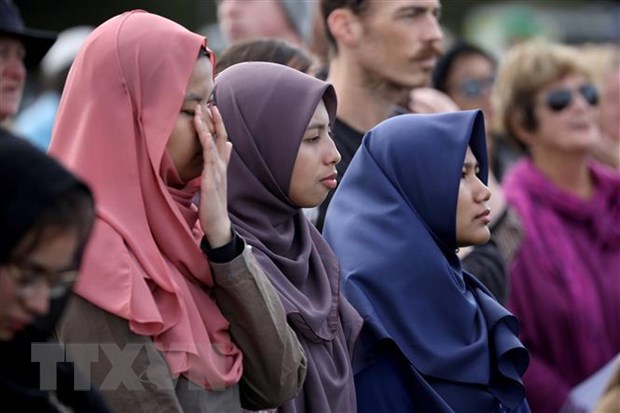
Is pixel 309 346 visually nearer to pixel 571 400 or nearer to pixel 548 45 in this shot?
pixel 571 400

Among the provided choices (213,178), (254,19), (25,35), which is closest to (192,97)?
(213,178)

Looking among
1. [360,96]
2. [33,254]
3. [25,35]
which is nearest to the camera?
[33,254]

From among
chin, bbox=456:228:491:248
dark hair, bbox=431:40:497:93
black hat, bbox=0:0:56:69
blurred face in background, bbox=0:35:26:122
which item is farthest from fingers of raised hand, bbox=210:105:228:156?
dark hair, bbox=431:40:497:93

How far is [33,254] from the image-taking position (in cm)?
286

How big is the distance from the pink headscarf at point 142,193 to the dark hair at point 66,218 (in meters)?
0.61

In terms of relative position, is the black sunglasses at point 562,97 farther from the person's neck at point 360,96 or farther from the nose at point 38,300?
the nose at point 38,300

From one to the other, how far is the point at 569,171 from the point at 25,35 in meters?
2.98

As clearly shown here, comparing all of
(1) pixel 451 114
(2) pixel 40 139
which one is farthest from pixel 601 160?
(1) pixel 451 114

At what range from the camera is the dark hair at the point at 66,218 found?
9.28ft

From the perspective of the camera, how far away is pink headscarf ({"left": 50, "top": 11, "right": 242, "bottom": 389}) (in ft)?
11.8

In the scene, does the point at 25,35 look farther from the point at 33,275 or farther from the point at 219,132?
the point at 33,275

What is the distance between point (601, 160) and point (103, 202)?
5610 mm

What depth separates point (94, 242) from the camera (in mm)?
3590

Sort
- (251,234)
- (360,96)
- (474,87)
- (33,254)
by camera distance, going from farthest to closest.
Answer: (474,87), (360,96), (251,234), (33,254)
